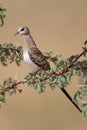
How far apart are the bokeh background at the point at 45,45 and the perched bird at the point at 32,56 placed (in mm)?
1038

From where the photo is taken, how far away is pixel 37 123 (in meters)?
11.8

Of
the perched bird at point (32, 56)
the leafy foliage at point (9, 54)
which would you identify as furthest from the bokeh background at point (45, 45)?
the leafy foliage at point (9, 54)

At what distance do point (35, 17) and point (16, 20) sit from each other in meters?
0.45

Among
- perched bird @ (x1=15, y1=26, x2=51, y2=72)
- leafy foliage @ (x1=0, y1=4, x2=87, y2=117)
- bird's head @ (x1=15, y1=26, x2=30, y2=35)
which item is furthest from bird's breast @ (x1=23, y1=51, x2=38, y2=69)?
leafy foliage @ (x1=0, y1=4, x2=87, y2=117)

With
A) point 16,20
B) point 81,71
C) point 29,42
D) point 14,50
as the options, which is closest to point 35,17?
point 16,20

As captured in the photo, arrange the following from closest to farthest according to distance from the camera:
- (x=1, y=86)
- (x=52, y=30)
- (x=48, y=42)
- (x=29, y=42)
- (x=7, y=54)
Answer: (x=1, y=86)
(x=7, y=54)
(x=29, y=42)
(x=48, y=42)
(x=52, y=30)

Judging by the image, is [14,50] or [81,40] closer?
[14,50]

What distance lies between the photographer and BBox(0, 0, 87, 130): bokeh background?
39.2ft

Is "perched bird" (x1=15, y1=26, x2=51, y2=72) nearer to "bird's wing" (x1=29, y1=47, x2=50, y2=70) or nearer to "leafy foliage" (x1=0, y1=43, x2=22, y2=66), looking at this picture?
"bird's wing" (x1=29, y1=47, x2=50, y2=70)

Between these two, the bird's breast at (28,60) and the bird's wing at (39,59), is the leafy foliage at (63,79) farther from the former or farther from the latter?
the bird's breast at (28,60)

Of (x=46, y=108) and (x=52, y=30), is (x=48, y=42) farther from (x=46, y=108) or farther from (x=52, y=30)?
(x=46, y=108)

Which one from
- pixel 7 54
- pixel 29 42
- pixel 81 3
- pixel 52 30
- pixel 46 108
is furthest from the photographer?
pixel 81 3

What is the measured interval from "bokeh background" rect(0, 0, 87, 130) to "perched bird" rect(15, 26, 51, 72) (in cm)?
104

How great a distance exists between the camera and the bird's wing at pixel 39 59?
6160 millimetres
